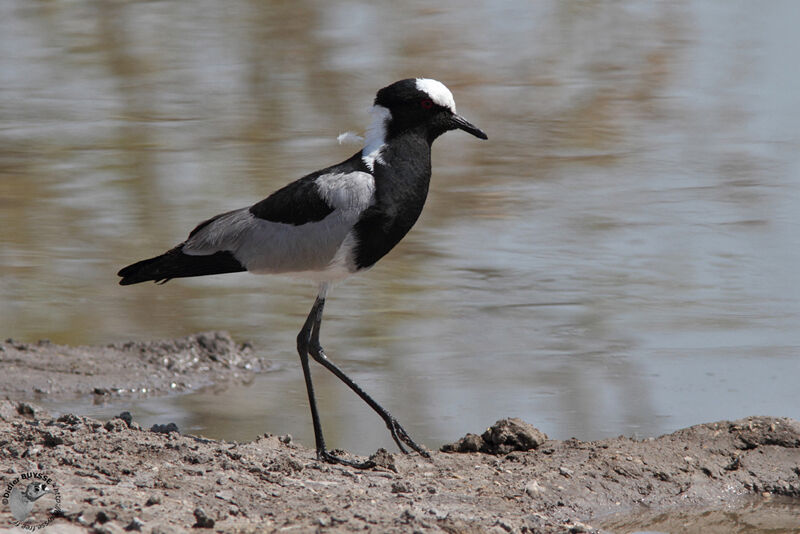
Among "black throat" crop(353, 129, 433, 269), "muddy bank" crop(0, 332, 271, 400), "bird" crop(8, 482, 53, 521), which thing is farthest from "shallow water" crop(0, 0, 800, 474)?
"bird" crop(8, 482, 53, 521)

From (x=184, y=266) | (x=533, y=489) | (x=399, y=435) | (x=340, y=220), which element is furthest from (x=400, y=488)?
(x=184, y=266)

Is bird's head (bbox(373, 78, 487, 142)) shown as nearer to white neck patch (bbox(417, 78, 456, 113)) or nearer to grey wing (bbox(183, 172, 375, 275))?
white neck patch (bbox(417, 78, 456, 113))

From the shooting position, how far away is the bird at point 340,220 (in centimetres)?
578

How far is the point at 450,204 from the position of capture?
32.4 ft

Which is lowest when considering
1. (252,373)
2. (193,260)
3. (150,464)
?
(252,373)

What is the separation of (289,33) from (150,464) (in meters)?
9.32

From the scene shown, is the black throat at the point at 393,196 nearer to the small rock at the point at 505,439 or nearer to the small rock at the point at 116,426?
the small rock at the point at 505,439

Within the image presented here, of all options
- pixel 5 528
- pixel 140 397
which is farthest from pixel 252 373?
pixel 5 528

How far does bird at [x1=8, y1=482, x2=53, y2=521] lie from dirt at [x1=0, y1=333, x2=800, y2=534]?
36mm

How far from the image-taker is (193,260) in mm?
6039

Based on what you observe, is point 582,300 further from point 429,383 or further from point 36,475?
point 36,475

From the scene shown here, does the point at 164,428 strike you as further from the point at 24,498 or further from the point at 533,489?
the point at 533,489
